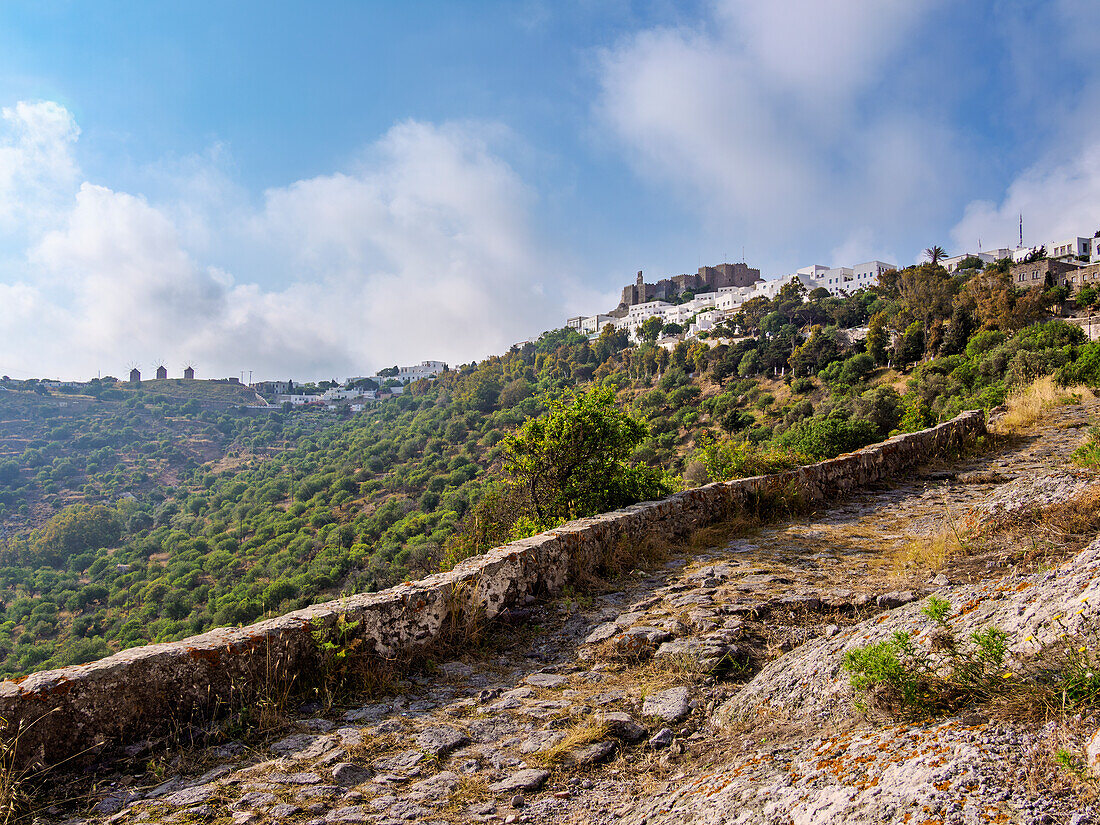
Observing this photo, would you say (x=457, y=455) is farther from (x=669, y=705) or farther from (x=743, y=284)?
(x=743, y=284)

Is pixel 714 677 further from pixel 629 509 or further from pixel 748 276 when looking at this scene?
pixel 748 276

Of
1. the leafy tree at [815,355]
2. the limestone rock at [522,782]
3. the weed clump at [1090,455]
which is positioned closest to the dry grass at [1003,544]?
the weed clump at [1090,455]

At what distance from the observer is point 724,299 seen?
10481cm

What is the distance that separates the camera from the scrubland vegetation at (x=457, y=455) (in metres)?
8.05

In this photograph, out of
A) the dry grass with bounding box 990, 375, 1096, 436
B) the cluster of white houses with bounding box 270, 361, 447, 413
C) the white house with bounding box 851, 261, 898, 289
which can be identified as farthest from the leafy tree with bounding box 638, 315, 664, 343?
the dry grass with bounding box 990, 375, 1096, 436

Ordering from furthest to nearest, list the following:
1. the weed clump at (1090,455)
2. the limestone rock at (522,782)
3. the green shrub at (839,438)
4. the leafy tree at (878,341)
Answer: the leafy tree at (878,341) → the green shrub at (839,438) → the weed clump at (1090,455) → the limestone rock at (522,782)

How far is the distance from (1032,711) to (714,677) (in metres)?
1.55

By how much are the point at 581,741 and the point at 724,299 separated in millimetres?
109045

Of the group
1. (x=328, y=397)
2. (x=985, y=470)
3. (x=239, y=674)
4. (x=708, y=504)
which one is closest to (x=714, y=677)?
(x=239, y=674)

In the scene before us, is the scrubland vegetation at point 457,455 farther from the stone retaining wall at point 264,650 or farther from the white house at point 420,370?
the white house at point 420,370

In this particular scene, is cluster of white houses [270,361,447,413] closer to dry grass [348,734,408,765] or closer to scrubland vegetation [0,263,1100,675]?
scrubland vegetation [0,263,1100,675]

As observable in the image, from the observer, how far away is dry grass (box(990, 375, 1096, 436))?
981 centimetres

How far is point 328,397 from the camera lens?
14925 centimetres

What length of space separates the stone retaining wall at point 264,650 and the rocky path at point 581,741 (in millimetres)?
219
